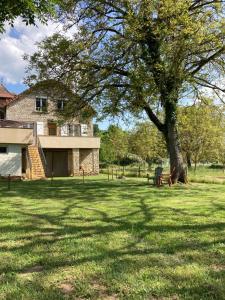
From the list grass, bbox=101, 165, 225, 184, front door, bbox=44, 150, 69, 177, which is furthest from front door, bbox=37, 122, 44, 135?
grass, bbox=101, 165, 225, 184

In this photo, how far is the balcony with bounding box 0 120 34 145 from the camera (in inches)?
1238

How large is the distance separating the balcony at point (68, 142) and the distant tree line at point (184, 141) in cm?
286

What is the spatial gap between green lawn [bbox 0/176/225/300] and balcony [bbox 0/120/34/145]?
20575mm

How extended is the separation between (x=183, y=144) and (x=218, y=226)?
37236 mm

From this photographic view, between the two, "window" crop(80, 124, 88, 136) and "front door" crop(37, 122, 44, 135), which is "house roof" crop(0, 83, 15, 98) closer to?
"front door" crop(37, 122, 44, 135)

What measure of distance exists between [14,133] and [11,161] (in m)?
2.20

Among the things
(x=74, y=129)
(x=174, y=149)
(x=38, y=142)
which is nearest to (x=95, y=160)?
(x=74, y=129)

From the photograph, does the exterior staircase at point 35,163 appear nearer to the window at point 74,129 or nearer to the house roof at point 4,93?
the window at point 74,129

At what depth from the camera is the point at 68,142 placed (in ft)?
131

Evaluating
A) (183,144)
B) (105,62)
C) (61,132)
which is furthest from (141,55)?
(183,144)

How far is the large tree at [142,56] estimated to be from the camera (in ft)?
59.9

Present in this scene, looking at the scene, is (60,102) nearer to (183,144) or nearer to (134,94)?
(134,94)

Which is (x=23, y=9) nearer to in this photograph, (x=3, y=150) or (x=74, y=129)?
(x=3, y=150)

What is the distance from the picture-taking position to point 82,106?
2369 cm
